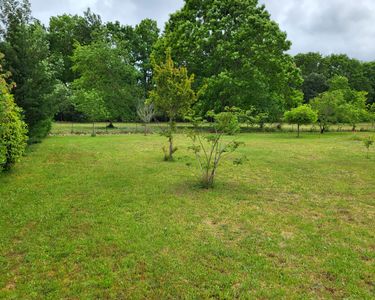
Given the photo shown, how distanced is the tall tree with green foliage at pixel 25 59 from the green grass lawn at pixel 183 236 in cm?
640

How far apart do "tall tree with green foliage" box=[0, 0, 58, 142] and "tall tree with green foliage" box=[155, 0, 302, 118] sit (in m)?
15.0

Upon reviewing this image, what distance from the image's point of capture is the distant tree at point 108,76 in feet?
105

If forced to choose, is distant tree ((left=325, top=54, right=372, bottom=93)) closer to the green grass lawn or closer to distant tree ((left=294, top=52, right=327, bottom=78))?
distant tree ((left=294, top=52, right=327, bottom=78))

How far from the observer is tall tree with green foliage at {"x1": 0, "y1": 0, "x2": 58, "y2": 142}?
15.1 metres

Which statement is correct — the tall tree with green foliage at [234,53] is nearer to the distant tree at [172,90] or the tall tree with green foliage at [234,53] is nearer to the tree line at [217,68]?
the tree line at [217,68]

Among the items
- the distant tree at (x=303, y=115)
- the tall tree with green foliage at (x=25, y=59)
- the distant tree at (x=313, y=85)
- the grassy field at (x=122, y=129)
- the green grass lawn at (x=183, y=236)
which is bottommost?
the green grass lawn at (x=183, y=236)

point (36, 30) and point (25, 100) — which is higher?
point (36, 30)

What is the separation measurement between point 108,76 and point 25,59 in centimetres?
1777

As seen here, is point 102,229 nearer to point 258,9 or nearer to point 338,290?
point 338,290

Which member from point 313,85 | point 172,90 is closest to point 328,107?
point 172,90

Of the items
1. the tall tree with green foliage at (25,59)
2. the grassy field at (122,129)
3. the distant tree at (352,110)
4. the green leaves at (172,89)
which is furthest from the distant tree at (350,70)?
the tall tree with green foliage at (25,59)

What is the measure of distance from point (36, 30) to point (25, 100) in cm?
416

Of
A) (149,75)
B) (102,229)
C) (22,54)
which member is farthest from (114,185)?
(149,75)

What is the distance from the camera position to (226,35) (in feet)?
95.7
